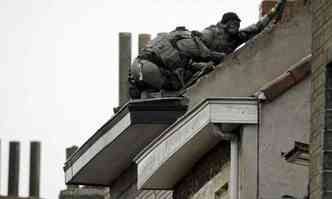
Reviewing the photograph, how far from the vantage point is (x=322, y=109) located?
20094 millimetres

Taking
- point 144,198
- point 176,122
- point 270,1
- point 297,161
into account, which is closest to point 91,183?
point 144,198

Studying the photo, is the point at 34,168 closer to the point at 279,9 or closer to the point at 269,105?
the point at 279,9

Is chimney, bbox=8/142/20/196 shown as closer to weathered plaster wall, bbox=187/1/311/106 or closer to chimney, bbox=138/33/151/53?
chimney, bbox=138/33/151/53

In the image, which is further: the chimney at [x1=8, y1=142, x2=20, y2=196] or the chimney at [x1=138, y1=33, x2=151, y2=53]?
the chimney at [x1=138, y1=33, x2=151, y2=53]

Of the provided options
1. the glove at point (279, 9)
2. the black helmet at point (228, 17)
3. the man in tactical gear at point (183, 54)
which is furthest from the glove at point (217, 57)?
the glove at point (279, 9)

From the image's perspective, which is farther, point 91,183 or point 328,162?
point 91,183

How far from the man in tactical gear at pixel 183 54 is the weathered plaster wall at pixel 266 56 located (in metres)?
1.13

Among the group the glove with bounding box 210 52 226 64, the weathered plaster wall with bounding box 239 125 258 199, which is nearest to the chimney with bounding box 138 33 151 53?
the glove with bounding box 210 52 226 64

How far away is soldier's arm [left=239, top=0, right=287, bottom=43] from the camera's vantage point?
2834 centimetres

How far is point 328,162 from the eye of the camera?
20.0 metres

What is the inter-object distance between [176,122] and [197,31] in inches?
101

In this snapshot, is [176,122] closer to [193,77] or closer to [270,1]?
[193,77]

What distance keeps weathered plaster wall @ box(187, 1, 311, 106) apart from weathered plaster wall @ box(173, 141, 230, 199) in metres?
0.72

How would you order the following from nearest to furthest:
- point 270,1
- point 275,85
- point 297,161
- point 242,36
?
point 297,161
point 275,85
point 242,36
point 270,1
